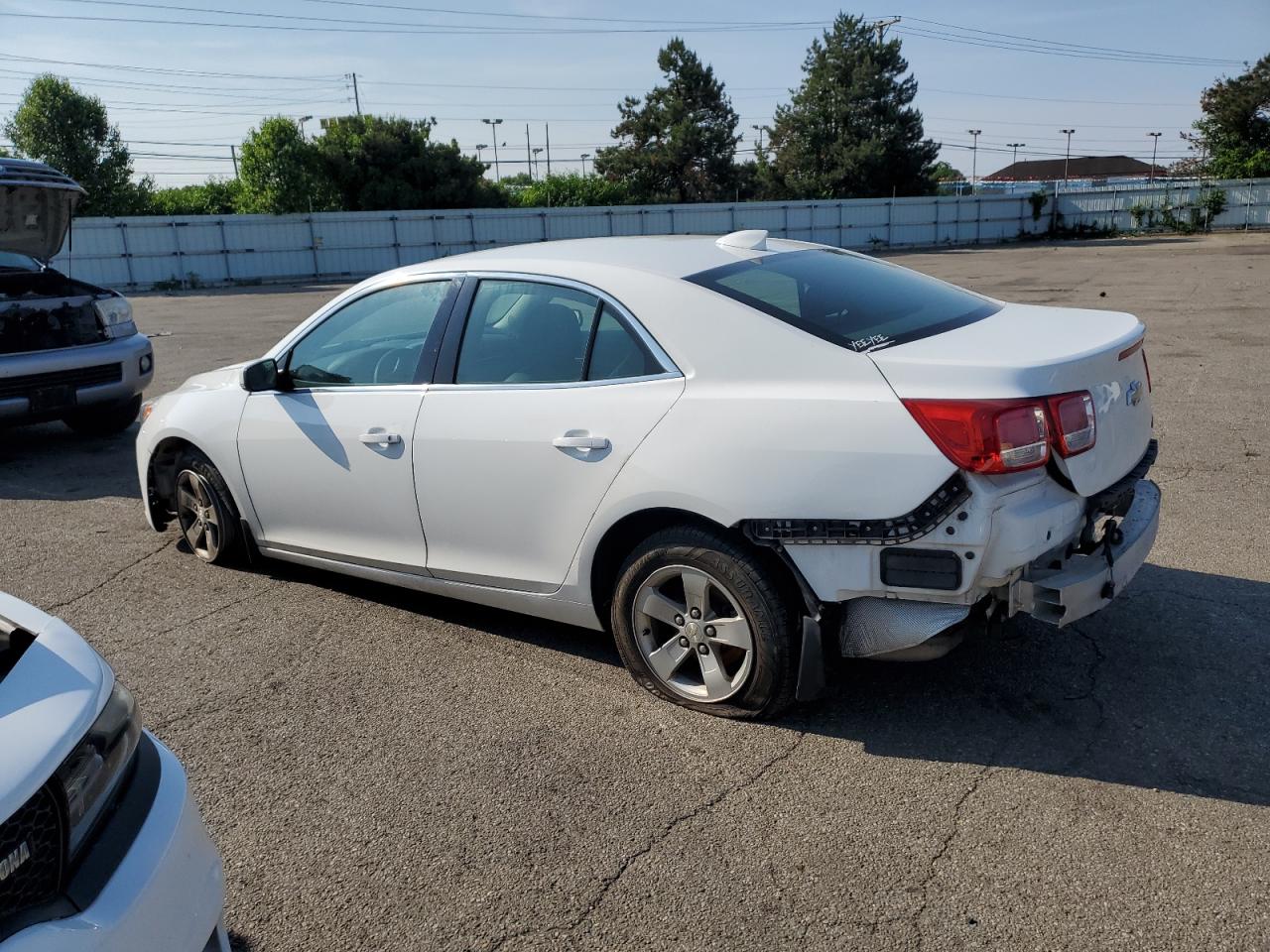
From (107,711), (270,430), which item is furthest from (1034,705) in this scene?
(270,430)

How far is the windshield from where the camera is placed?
8195 millimetres

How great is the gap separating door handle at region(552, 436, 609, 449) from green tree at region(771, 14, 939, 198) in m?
56.1

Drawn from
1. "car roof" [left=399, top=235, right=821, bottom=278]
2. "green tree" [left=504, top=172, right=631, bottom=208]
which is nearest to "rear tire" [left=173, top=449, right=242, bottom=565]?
"car roof" [left=399, top=235, right=821, bottom=278]

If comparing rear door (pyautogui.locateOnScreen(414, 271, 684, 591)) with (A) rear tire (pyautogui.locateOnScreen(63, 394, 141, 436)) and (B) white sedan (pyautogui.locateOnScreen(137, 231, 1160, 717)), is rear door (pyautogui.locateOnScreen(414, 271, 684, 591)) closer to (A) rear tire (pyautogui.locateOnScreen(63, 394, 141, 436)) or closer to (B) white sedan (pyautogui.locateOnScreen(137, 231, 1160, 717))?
(B) white sedan (pyautogui.locateOnScreen(137, 231, 1160, 717))

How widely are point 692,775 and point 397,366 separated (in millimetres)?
2109

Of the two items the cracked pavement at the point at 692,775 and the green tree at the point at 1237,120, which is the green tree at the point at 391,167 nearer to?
the green tree at the point at 1237,120

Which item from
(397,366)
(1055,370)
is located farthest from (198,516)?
(1055,370)

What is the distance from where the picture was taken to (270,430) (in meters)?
4.66

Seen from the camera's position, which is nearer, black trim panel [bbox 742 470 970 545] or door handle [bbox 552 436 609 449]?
black trim panel [bbox 742 470 970 545]

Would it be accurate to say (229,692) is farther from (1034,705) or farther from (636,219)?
(636,219)

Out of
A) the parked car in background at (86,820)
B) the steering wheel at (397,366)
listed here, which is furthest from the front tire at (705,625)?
the parked car in background at (86,820)

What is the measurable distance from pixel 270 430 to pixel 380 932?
264cm

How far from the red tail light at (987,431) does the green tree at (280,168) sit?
144 feet

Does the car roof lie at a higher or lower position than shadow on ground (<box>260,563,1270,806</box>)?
higher
